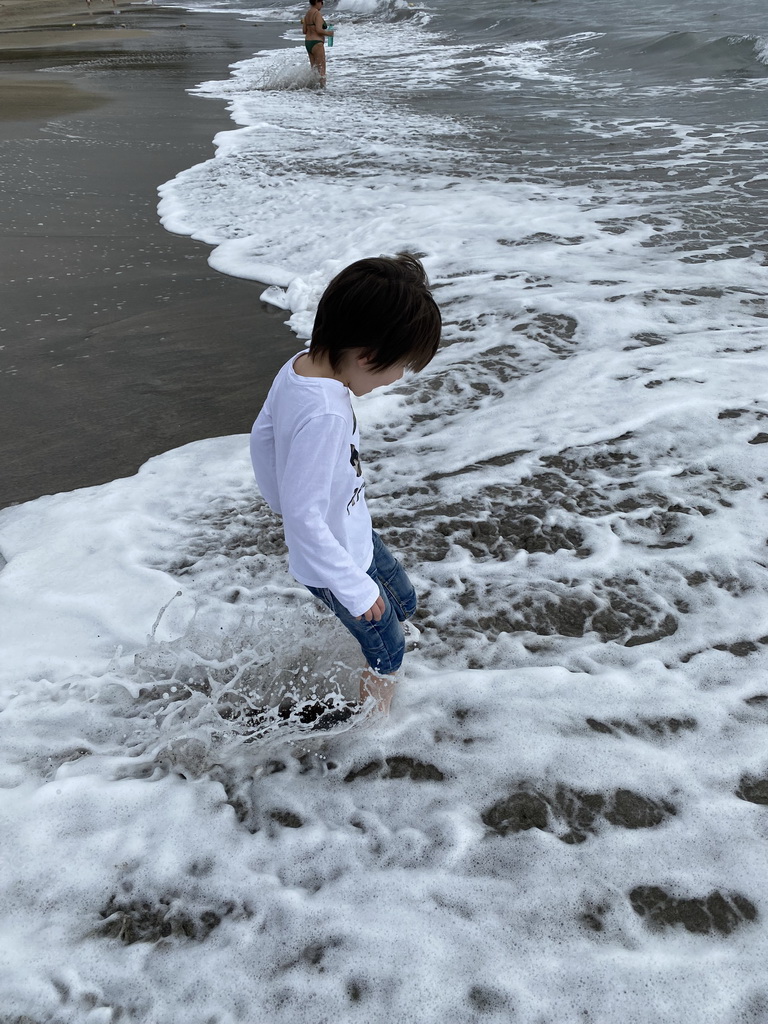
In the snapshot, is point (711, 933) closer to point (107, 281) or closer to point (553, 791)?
point (553, 791)

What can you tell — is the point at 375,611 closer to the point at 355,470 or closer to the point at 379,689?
the point at 355,470

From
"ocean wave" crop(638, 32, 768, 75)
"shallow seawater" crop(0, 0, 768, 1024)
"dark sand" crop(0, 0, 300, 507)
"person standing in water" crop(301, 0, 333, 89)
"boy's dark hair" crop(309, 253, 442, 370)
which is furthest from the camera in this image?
"person standing in water" crop(301, 0, 333, 89)

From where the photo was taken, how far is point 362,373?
1842 millimetres

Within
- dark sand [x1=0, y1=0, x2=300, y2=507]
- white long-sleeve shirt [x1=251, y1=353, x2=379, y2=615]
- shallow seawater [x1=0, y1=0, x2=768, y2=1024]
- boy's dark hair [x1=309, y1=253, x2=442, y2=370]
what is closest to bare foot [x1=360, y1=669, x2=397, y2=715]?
shallow seawater [x1=0, y1=0, x2=768, y2=1024]

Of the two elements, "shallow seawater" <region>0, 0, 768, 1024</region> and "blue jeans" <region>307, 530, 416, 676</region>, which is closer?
"shallow seawater" <region>0, 0, 768, 1024</region>

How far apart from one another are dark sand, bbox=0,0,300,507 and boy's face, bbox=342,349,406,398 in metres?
2.42

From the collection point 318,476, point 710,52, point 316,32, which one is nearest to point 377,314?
point 318,476

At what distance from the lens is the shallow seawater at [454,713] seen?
1.90 meters

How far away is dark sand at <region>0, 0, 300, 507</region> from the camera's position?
4.13 metres

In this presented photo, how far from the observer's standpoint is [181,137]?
10961mm

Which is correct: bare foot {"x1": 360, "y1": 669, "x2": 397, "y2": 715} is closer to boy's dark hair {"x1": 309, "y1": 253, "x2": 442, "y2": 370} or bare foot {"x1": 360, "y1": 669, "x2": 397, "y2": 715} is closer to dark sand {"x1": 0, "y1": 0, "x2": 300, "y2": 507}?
boy's dark hair {"x1": 309, "y1": 253, "x2": 442, "y2": 370}

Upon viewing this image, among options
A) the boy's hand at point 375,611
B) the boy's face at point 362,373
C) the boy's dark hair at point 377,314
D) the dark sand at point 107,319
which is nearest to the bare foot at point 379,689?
the boy's hand at point 375,611

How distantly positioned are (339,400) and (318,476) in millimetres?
201

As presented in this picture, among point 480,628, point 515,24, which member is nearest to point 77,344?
point 480,628
